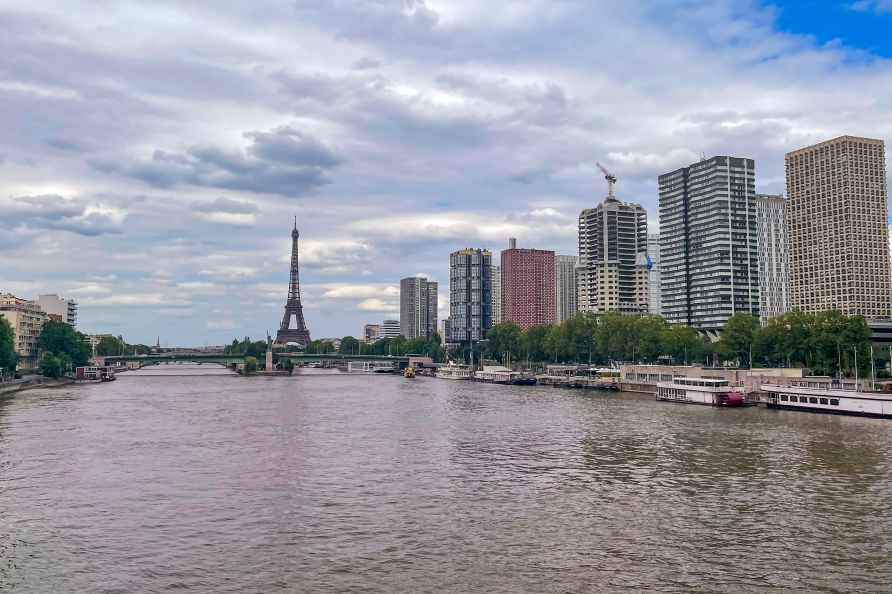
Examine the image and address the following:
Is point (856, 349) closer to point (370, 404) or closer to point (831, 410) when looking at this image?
point (831, 410)

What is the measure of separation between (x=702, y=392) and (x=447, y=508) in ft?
294

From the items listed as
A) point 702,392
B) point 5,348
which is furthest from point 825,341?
point 5,348

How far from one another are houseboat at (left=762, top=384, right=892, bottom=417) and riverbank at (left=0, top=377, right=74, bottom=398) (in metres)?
137

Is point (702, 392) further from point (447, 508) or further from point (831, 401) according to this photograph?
point (447, 508)

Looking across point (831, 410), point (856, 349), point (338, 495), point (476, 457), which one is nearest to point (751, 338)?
point (856, 349)

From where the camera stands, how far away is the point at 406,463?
64.6 meters

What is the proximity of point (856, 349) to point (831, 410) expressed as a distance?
3801 cm

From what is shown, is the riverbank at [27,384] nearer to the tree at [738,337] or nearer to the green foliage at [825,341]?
the green foliage at [825,341]

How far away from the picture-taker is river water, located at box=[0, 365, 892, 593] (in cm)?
3478

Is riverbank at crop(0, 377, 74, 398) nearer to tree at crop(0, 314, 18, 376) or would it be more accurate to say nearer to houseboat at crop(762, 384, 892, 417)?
tree at crop(0, 314, 18, 376)

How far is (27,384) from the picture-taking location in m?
175

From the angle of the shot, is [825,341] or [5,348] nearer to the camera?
[825,341]

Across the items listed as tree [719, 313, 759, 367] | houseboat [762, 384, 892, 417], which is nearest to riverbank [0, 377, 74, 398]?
houseboat [762, 384, 892, 417]

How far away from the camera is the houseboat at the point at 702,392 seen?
396 feet
